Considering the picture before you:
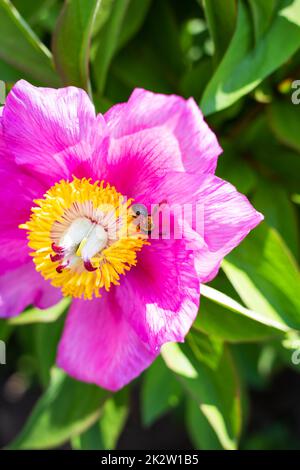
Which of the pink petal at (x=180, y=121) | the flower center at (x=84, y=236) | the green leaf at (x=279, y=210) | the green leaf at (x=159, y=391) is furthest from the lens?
the green leaf at (x=159, y=391)

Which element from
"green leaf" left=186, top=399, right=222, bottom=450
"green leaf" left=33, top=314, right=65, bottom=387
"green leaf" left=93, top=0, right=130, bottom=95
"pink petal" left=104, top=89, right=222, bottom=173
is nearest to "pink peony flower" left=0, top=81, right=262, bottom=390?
"pink petal" left=104, top=89, right=222, bottom=173

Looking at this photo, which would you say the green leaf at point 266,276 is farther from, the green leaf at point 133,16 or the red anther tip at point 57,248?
the green leaf at point 133,16

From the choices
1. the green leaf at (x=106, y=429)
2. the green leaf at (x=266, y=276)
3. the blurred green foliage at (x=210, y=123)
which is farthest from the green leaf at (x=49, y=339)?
the green leaf at (x=266, y=276)

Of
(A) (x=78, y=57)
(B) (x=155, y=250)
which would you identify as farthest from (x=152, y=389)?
(A) (x=78, y=57)

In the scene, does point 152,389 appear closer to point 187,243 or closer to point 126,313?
point 126,313

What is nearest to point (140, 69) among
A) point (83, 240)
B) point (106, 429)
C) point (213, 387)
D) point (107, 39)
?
point (107, 39)

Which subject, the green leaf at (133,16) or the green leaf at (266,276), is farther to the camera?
the green leaf at (133,16)

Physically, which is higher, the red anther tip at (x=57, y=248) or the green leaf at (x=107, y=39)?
the green leaf at (x=107, y=39)

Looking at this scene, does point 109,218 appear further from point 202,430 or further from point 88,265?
point 202,430
